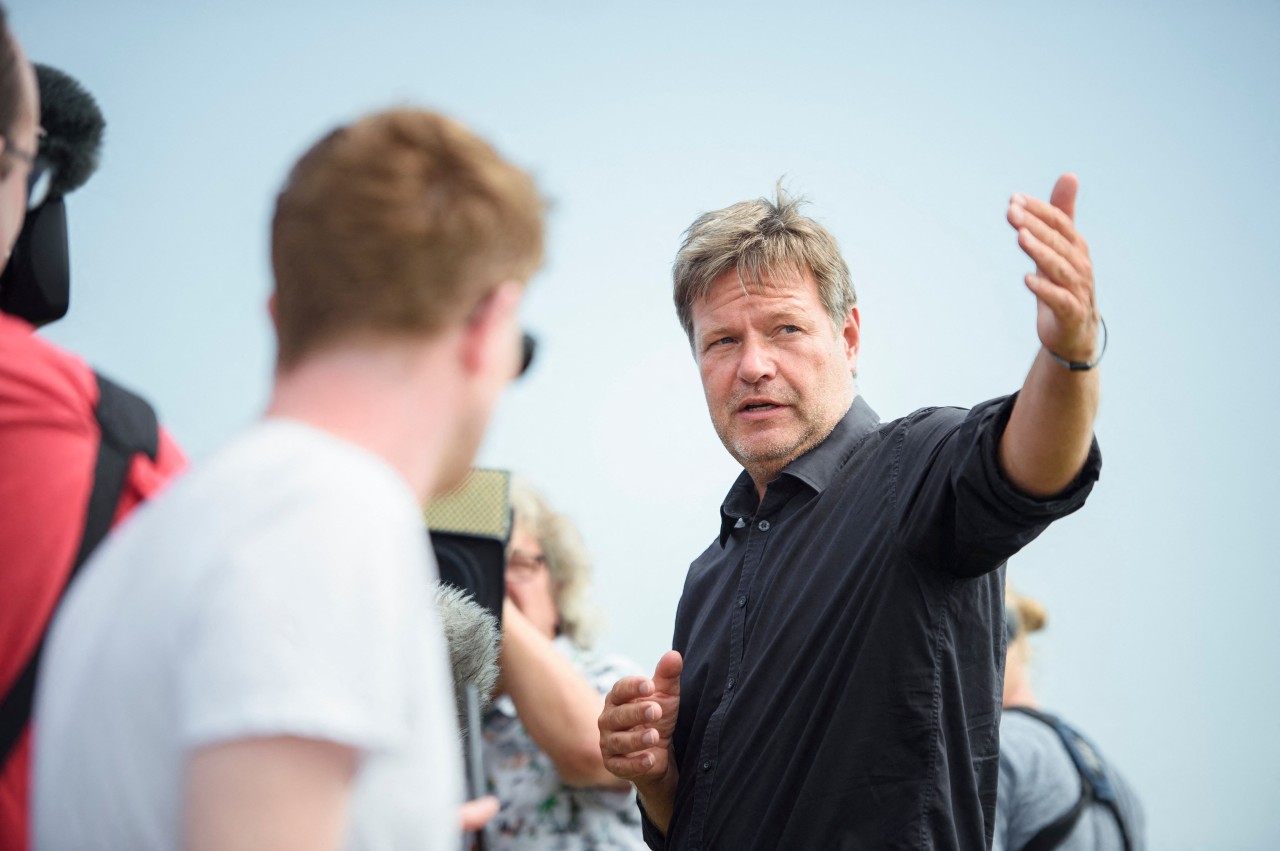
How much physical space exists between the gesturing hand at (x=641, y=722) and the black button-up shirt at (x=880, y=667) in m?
0.07

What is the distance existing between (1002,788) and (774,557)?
1194 mm

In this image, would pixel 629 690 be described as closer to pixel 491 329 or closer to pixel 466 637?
pixel 466 637

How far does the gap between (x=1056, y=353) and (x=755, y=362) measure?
81cm

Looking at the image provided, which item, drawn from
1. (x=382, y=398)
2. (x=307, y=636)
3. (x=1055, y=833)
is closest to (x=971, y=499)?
(x=382, y=398)

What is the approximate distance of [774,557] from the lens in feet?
6.82

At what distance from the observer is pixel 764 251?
→ 2316mm

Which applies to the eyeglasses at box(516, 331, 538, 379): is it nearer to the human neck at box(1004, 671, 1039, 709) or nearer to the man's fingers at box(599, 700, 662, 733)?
the man's fingers at box(599, 700, 662, 733)

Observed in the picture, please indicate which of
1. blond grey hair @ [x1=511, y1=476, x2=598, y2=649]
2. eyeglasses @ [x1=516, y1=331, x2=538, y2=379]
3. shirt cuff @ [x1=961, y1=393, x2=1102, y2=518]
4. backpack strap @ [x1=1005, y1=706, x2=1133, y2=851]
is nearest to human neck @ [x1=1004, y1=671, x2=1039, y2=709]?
backpack strap @ [x1=1005, y1=706, x2=1133, y2=851]

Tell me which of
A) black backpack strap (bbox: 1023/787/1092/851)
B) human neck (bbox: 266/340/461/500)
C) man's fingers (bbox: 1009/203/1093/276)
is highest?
man's fingers (bbox: 1009/203/1093/276)

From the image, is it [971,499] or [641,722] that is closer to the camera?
[971,499]

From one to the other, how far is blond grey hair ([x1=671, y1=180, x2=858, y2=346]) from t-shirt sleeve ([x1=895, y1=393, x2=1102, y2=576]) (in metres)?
0.59

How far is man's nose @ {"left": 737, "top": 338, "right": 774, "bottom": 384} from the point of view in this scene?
86.9 inches

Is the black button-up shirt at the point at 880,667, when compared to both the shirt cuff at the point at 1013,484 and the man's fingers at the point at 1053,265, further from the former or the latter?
the man's fingers at the point at 1053,265

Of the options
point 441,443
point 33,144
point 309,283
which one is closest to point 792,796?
point 441,443
